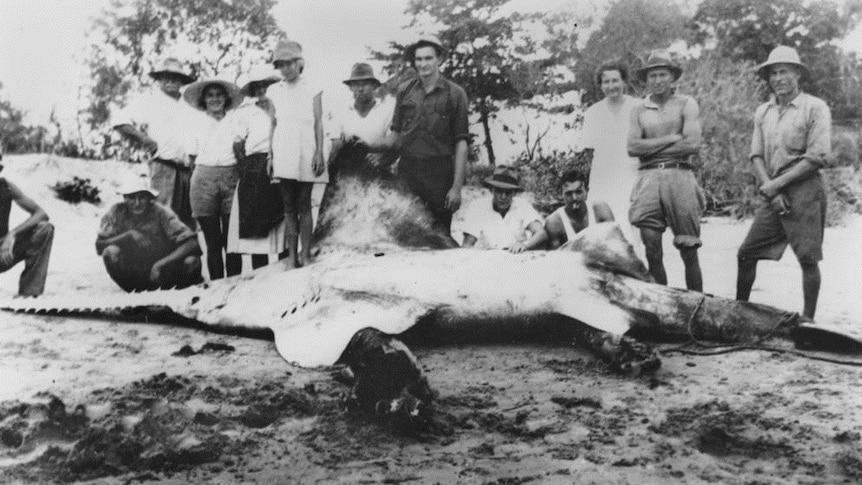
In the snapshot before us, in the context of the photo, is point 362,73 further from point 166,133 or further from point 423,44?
point 166,133

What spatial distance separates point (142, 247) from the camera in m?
4.44

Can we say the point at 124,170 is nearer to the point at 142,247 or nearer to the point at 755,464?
the point at 142,247

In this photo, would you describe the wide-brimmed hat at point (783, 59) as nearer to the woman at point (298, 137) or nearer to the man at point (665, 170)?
the man at point (665, 170)

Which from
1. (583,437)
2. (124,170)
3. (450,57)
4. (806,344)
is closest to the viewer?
(583,437)

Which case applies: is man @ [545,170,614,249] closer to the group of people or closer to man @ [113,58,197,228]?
the group of people

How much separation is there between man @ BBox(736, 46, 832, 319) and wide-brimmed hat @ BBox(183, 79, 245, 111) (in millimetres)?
2815

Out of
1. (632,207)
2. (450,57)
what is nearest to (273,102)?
(450,57)

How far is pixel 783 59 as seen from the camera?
3.95 metres

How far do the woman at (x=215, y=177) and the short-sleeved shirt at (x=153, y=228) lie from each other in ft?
0.48

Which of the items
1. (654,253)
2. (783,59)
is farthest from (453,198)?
(783,59)

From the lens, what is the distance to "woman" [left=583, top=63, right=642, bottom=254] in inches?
169

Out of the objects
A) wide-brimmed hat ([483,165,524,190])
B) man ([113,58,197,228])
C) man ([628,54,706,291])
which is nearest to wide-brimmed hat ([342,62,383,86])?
wide-brimmed hat ([483,165,524,190])

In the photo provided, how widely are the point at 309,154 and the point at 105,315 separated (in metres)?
1.36

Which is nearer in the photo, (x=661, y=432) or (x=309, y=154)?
(x=661, y=432)
